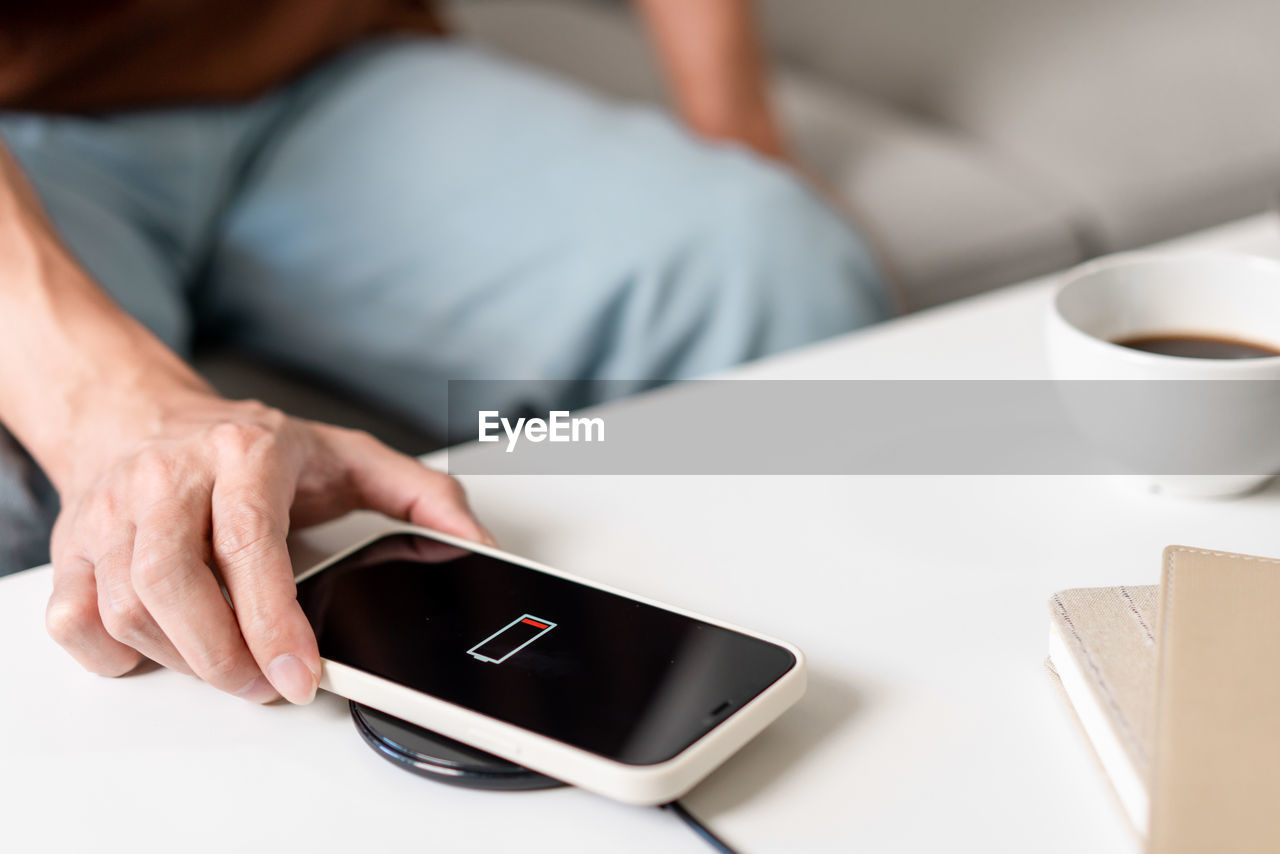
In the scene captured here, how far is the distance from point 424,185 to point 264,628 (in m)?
0.63

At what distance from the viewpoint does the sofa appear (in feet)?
3.60

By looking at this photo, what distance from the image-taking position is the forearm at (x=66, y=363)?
531mm

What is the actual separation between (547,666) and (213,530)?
14cm

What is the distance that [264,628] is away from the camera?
405mm

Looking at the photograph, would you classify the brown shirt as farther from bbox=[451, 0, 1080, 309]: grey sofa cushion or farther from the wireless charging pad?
the wireless charging pad

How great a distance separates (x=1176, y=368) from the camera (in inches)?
18.2

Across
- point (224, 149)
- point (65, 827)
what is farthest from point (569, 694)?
point (224, 149)

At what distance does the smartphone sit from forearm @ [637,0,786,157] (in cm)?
77

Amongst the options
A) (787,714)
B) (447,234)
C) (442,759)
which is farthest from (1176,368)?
(447,234)

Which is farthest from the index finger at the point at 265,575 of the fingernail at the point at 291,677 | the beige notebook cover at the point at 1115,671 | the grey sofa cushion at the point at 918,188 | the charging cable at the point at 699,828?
the grey sofa cushion at the point at 918,188

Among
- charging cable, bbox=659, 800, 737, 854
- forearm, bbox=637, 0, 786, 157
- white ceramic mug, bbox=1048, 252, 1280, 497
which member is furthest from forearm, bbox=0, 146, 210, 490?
forearm, bbox=637, 0, 786, 157

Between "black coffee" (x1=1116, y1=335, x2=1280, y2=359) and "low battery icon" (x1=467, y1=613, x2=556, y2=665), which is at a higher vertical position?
"black coffee" (x1=1116, y1=335, x2=1280, y2=359)

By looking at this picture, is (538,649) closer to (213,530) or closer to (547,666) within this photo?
(547,666)

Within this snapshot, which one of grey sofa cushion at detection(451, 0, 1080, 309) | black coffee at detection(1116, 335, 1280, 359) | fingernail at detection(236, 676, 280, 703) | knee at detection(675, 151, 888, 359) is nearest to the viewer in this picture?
fingernail at detection(236, 676, 280, 703)
